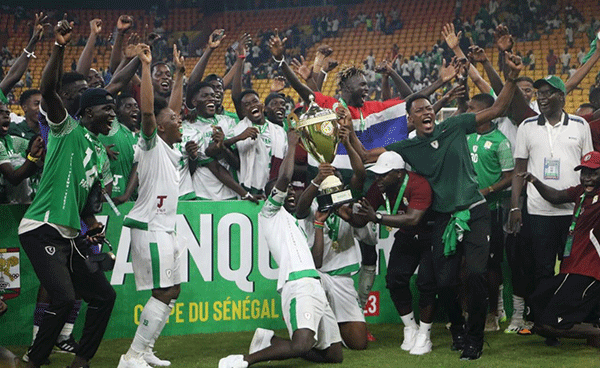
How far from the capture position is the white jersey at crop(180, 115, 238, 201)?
8695 millimetres

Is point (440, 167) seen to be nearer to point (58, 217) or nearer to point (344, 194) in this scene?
point (344, 194)

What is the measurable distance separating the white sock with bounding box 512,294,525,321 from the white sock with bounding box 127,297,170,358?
3.65m

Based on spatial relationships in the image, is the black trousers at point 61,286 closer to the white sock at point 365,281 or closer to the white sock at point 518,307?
the white sock at point 365,281

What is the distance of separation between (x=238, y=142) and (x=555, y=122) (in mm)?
3336

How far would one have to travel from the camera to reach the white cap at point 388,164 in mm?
7164

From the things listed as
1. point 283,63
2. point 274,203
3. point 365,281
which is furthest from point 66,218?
point 365,281

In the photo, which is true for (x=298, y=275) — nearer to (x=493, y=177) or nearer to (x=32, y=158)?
(x=32, y=158)

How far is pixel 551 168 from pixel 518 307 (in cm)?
146

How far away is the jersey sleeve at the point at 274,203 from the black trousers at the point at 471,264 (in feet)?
4.78

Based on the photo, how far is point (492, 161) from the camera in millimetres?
8242

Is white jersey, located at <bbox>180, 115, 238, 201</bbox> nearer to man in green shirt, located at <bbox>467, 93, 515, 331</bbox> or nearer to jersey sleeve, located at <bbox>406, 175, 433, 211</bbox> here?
jersey sleeve, located at <bbox>406, 175, 433, 211</bbox>

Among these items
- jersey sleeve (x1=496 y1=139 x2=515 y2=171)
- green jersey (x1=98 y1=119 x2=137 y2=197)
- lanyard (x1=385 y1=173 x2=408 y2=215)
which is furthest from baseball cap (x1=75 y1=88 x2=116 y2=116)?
jersey sleeve (x1=496 y1=139 x2=515 y2=171)

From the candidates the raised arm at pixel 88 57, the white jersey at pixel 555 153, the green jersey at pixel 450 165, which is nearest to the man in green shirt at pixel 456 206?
the green jersey at pixel 450 165

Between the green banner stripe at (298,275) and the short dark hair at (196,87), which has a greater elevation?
the short dark hair at (196,87)
